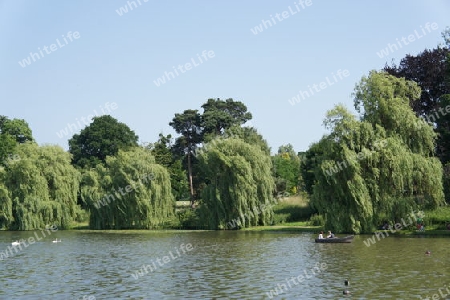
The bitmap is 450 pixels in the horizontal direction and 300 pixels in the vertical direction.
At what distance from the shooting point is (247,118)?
11181cm

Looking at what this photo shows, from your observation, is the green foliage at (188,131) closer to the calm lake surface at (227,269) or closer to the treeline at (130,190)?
the treeline at (130,190)

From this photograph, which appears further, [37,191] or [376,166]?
[37,191]

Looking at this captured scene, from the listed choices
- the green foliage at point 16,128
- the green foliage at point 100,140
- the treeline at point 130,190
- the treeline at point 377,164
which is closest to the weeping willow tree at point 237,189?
the treeline at point 130,190

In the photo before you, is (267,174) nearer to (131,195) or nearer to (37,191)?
(131,195)

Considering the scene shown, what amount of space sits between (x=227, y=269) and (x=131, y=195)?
122 ft

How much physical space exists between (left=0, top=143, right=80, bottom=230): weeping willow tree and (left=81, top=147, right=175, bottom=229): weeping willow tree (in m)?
2.78

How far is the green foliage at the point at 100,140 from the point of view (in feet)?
374

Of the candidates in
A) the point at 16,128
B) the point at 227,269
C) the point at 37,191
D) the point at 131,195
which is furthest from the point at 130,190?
the point at 16,128

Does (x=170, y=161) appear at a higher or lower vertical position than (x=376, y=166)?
higher

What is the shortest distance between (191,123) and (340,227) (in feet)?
191

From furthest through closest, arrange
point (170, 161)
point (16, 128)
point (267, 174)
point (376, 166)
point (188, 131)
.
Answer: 1. point (16, 128)
2. point (188, 131)
3. point (170, 161)
4. point (267, 174)
5. point (376, 166)

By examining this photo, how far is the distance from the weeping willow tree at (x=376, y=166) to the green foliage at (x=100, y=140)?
6443cm

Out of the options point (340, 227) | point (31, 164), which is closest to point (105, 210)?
point (31, 164)

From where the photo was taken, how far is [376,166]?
5325 cm
